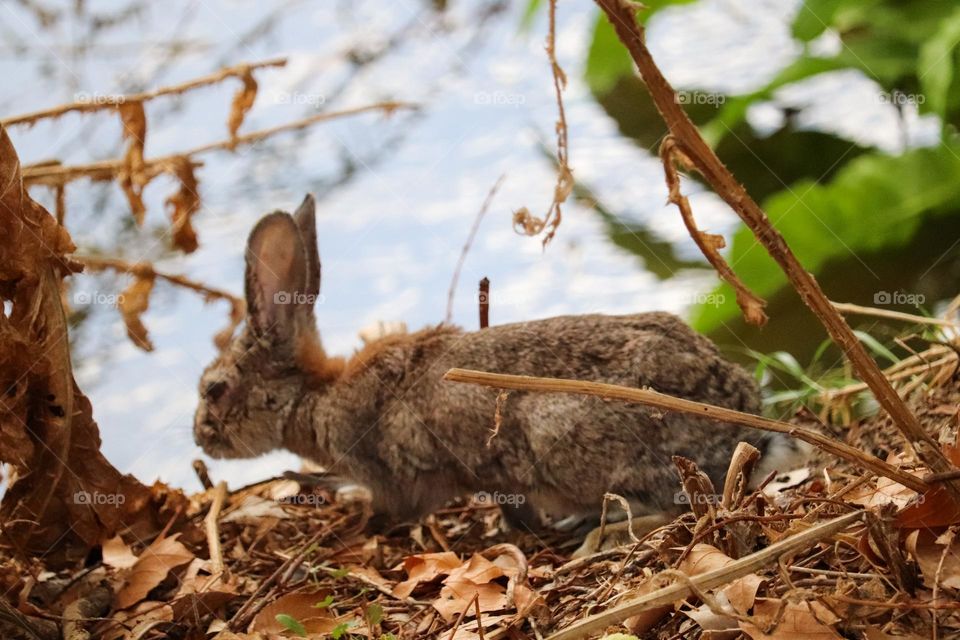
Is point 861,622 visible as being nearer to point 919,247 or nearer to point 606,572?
point 606,572

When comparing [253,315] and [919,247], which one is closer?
[253,315]

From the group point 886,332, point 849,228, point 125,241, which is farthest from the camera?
point 125,241

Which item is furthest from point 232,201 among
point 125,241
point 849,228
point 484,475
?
point 849,228

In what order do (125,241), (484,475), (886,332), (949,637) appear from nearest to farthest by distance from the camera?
(949,637), (484,475), (886,332), (125,241)

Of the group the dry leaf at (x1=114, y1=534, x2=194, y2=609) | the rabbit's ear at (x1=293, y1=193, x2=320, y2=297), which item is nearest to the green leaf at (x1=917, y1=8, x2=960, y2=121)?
the rabbit's ear at (x1=293, y1=193, x2=320, y2=297)

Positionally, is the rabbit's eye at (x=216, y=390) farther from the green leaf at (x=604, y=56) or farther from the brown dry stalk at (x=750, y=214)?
the green leaf at (x=604, y=56)
